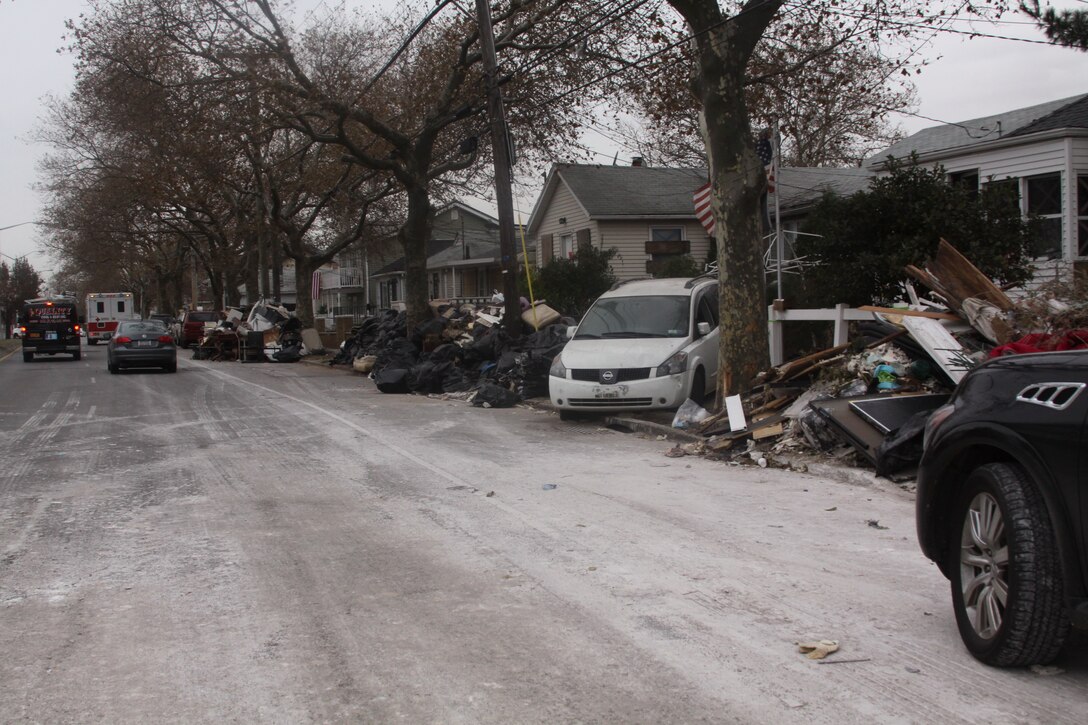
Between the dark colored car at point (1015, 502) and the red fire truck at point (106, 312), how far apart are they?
5911 cm

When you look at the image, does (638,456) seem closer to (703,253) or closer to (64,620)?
(64,620)

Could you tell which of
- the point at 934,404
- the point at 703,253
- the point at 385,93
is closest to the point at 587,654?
the point at 934,404

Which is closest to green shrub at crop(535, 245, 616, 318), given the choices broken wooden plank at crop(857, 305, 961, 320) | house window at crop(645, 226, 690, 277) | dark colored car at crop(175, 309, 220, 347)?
house window at crop(645, 226, 690, 277)

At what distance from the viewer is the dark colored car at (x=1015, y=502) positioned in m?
3.85

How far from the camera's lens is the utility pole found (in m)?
18.9

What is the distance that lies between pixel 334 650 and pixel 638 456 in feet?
21.8

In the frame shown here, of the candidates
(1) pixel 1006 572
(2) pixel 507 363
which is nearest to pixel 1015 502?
(1) pixel 1006 572

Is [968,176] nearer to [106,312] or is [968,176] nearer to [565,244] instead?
[565,244]

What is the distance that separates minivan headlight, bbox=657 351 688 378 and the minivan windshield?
2.25ft

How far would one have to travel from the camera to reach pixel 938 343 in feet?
32.3

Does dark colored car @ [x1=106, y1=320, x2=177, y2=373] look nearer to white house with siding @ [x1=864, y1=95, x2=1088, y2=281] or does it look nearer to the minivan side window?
the minivan side window

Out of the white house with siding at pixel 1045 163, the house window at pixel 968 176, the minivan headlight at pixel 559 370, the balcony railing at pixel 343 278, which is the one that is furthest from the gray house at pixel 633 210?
the balcony railing at pixel 343 278

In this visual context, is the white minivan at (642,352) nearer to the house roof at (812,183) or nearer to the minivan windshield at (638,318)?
the minivan windshield at (638,318)

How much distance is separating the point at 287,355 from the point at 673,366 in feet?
71.3
